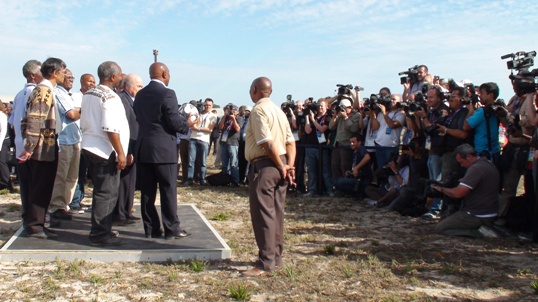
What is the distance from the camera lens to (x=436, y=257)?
5684 mm

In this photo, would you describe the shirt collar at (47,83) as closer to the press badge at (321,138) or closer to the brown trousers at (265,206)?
the brown trousers at (265,206)

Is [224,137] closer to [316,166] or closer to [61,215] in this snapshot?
[316,166]

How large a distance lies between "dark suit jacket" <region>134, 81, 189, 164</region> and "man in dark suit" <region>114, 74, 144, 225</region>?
3.16ft

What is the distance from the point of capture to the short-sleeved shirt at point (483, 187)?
22.1ft

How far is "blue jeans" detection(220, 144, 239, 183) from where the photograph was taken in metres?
12.2

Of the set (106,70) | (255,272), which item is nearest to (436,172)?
(255,272)

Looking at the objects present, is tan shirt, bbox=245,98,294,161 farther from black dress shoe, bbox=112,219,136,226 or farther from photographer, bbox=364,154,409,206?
photographer, bbox=364,154,409,206

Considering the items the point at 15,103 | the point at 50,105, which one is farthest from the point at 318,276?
the point at 15,103

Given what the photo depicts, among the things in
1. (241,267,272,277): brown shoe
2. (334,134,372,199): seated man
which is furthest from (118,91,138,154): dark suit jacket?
(334,134,372,199): seated man

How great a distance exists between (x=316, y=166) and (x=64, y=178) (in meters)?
5.25

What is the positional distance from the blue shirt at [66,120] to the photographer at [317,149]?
16.7ft

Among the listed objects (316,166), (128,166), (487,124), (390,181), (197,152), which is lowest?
(390,181)

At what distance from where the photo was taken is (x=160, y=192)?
228 inches

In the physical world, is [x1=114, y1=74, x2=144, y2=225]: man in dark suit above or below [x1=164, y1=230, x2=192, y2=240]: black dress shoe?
above
